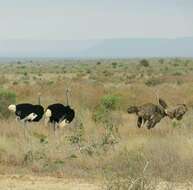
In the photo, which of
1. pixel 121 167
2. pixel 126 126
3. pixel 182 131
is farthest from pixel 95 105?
pixel 121 167

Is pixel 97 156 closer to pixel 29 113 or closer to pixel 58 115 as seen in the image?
pixel 58 115

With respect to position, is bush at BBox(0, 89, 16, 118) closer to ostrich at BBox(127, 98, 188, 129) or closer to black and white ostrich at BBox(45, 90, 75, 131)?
black and white ostrich at BBox(45, 90, 75, 131)

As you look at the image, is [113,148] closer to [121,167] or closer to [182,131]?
[121,167]

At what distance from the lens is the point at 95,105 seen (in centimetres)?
2514

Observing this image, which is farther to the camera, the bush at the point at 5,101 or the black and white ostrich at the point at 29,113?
the bush at the point at 5,101

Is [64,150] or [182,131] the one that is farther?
[182,131]

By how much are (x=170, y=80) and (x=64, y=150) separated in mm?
28282

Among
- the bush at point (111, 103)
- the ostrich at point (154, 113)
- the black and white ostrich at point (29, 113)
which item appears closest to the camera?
the black and white ostrich at point (29, 113)

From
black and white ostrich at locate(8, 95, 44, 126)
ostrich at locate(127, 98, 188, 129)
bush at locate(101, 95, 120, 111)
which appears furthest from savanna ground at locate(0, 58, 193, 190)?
bush at locate(101, 95, 120, 111)

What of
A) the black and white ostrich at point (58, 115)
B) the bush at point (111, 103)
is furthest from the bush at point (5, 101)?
the black and white ostrich at point (58, 115)

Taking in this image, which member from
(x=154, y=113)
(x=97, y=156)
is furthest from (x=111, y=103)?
(x=97, y=156)

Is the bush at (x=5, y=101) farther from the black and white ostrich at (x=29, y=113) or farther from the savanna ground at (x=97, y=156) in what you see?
the black and white ostrich at (x=29, y=113)

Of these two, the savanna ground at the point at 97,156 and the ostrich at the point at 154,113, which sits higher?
the ostrich at the point at 154,113

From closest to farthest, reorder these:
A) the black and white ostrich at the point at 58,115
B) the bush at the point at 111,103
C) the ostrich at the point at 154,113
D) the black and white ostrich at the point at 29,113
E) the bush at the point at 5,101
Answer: the black and white ostrich at the point at 58,115 < the black and white ostrich at the point at 29,113 < the ostrich at the point at 154,113 < the bush at the point at 5,101 < the bush at the point at 111,103
